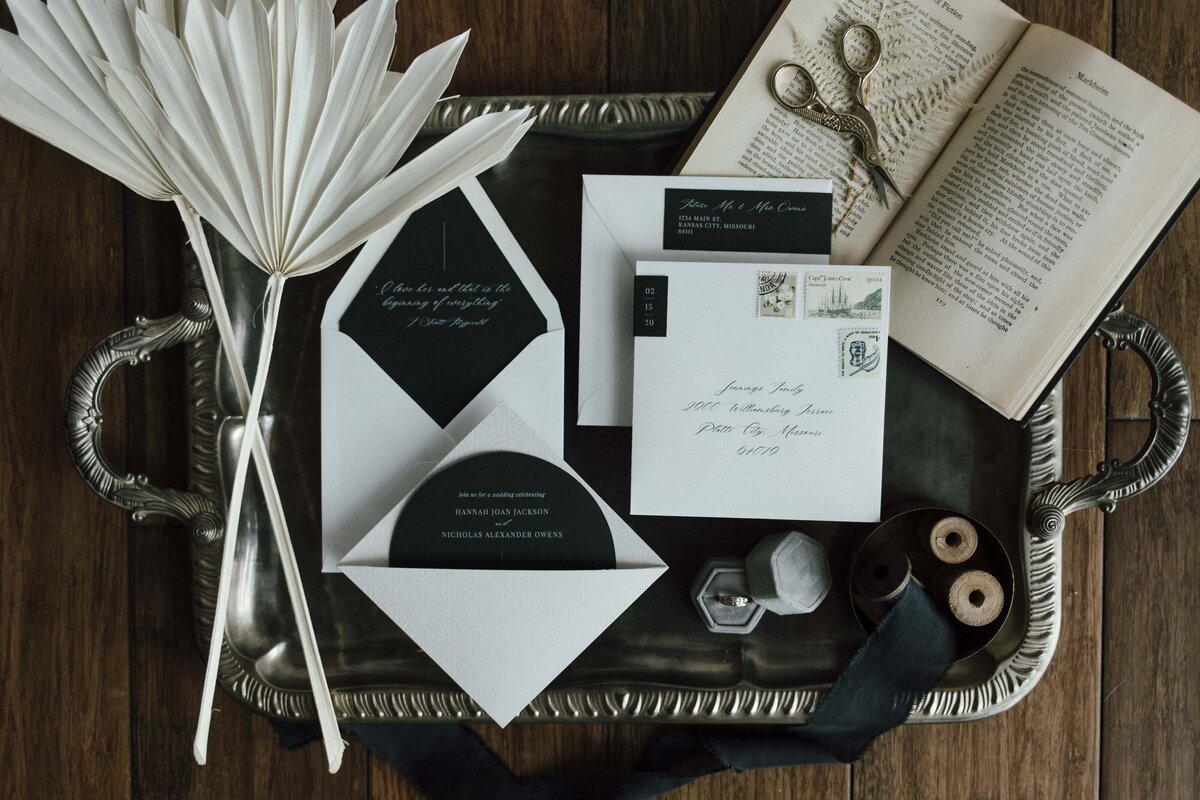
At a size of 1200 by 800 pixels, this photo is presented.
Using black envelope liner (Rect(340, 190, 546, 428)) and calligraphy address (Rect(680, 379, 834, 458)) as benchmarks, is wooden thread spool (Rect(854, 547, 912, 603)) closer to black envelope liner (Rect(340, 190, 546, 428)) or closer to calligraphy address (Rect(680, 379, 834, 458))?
calligraphy address (Rect(680, 379, 834, 458))

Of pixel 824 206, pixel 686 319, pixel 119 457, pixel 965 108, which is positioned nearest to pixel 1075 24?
pixel 965 108

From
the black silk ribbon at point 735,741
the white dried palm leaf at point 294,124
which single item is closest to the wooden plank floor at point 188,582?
the black silk ribbon at point 735,741

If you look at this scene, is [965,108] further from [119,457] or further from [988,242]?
[119,457]

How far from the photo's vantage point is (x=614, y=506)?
561mm

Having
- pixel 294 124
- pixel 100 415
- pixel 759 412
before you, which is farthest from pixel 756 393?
pixel 100 415

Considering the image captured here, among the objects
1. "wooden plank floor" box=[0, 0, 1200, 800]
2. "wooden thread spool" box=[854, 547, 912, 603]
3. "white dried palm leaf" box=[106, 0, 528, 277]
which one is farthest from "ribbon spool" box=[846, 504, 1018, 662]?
"white dried palm leaf" box=[106, 0, 528, 277]

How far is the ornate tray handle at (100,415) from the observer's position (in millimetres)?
538

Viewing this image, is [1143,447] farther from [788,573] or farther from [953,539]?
[788,573]

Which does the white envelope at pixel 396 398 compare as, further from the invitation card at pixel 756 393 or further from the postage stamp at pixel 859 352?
the postage stamp at pixel 859 352

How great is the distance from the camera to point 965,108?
1.76 feet

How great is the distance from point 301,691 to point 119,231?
0.37 m

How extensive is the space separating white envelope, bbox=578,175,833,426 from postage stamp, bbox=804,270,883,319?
0.06 ft

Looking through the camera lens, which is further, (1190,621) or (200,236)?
(1190,621)

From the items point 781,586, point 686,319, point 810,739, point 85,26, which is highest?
point 85,26
